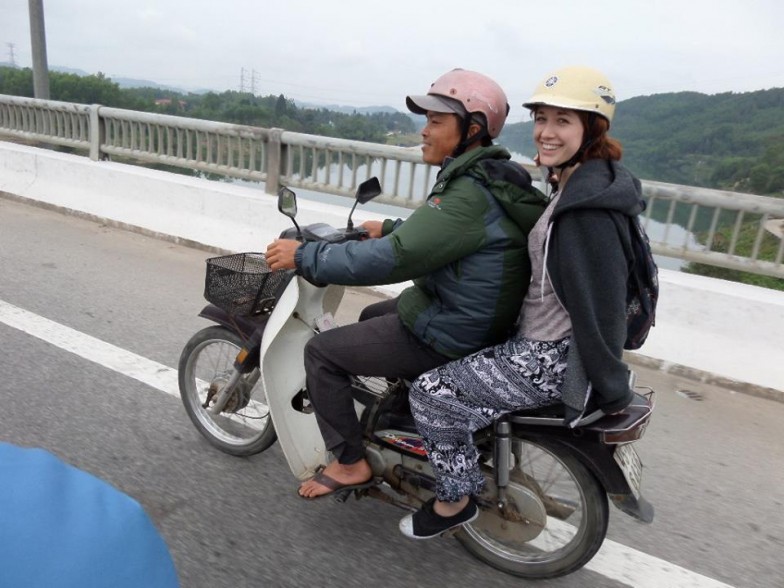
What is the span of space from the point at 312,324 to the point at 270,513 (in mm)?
847

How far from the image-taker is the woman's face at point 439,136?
2.40m

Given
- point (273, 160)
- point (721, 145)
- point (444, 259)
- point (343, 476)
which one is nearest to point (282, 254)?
point (444, 259)

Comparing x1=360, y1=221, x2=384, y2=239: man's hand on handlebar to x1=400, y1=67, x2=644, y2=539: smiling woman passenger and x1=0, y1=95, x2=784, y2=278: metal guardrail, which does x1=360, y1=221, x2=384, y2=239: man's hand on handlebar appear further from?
x1=0, y1=95, x2=784, y2=278: metal guardrail

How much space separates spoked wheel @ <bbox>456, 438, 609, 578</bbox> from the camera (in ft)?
8.16

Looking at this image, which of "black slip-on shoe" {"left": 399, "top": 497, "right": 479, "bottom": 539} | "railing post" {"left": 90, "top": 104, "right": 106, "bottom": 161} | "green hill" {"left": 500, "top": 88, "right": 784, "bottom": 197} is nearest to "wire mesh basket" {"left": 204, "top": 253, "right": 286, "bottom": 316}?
"black slip-on shoe" {"left": 399, "top": 497, "right": 479, "bottom": 539}

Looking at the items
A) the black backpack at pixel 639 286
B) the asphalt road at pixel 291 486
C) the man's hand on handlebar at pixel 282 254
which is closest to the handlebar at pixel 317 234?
the man's hand on handlebar at pixel 282 254

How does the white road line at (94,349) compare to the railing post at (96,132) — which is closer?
the white road line at (94,349)

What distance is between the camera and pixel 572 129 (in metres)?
2.16

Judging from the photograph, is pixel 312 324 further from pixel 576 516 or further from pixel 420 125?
pixel 576 516

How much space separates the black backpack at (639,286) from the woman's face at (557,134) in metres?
0.30

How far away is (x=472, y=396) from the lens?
95.3 inches

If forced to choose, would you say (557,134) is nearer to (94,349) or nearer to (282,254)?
(282,254)

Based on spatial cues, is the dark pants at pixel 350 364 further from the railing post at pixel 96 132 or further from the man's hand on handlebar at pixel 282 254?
the railing post at pixel 96 132

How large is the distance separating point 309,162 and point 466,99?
4.60m
